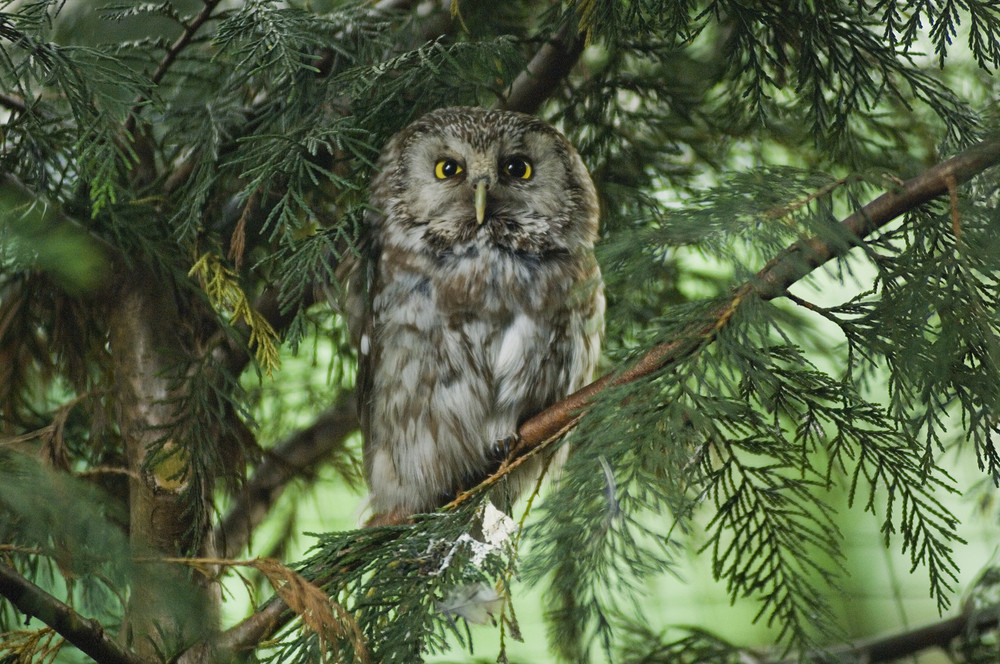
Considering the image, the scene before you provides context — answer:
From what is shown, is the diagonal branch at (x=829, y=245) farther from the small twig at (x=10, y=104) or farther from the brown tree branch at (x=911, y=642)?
the small twig at (x=10, y=104)

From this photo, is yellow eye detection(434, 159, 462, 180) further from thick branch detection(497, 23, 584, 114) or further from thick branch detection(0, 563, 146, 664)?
thick branch detection(0, 563, 146, 664)

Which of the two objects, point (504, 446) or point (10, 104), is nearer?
point (10, 104)

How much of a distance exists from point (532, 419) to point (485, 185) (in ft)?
1.89

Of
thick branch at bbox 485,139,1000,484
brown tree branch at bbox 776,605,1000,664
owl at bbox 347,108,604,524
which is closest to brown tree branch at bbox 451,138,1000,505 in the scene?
thick branch at bbox 485,139,1000,484

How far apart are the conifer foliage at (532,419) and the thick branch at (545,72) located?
0.04 ft

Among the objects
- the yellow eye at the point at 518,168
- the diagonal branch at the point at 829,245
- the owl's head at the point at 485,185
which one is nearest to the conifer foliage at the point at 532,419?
the diagonal branch at the point at 829,245

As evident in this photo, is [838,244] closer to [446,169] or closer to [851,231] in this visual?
[851,231]

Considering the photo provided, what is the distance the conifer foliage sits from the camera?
4.21 ft

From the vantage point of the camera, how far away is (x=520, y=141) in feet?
7.39

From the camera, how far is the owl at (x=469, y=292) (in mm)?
2197

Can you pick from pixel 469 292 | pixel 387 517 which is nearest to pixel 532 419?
pixel 469 292

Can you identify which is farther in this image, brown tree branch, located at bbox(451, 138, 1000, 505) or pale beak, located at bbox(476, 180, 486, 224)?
pale beak, located at bbox(476, 180, 486, 224)

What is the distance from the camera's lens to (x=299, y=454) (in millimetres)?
2730

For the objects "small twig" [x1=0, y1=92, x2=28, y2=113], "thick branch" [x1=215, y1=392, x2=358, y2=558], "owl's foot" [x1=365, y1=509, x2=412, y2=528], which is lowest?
"owl's foot" [x1=365, y1=509, x2=412, y2=528]
